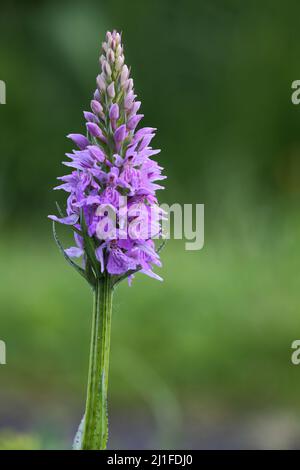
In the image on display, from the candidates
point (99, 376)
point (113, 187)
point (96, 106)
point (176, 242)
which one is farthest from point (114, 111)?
point (176, 242)

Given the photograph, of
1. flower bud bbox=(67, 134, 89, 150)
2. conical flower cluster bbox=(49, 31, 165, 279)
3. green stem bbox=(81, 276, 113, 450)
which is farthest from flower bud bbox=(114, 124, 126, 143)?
green stem bbox=(81, 276, 113, 450)

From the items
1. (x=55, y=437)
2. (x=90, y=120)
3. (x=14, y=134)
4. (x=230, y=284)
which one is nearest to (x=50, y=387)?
(x=55, y=437)

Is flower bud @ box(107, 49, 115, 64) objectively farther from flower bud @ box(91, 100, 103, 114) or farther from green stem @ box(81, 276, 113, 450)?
green stem @ box(81, 276, 113, 450)

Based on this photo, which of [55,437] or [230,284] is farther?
[230,284]

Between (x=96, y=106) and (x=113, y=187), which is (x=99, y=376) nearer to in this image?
(x=113, y=187)

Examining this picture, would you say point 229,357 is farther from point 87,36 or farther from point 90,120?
point 87,36

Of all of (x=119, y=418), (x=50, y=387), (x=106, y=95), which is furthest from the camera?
(x=50, y=387)

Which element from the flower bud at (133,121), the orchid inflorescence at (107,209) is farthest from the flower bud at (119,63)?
the flower bud at (133,121)
